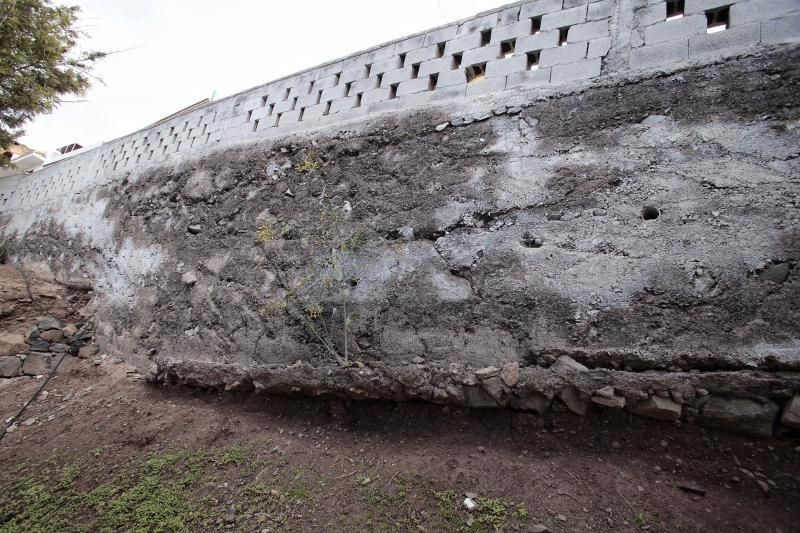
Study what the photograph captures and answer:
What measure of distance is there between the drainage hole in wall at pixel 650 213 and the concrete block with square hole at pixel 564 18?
1.70 m

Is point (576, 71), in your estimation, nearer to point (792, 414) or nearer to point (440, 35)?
point (440, 35)

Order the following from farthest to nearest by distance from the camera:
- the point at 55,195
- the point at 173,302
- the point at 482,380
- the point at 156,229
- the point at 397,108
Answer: the point at 55,195 < the point at 156,229 < the point at 173,302 < the point at 397,108 < the point at 482,380

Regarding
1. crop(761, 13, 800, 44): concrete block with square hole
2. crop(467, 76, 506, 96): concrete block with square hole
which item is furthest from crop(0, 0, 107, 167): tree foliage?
crop(761, 13, 800, 44): concrete block with square hole

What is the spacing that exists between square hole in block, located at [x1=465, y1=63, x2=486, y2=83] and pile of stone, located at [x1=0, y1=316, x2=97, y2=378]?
17.8 feet

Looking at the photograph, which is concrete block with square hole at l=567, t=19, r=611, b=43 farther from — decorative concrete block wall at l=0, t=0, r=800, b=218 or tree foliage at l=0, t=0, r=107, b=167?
tree foliage at l=0, t=0, r=107, b=167

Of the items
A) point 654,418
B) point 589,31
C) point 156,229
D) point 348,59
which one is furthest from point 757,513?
point 156,229

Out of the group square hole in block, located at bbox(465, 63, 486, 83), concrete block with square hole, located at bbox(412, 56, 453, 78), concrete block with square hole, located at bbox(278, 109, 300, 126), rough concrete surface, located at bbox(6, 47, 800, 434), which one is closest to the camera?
rough concrete surface, located at bbox(6, 47, 800, 434)

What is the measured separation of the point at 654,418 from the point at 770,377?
1.82 feet

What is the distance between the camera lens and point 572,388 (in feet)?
7.17

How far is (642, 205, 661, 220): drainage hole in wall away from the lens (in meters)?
2.42

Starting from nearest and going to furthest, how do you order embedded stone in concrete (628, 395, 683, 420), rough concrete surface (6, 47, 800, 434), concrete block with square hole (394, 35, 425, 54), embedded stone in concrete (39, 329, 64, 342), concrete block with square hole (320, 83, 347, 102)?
embedded stone in concrete (628, 395, 683, 420) < rough concrete surface (6, 47, 800, 434) < concrete block with square hole (394, 35, 425, 54) < concrete block with square hole (320, 83, 347, 102) < embedded stone in concrete (39, 329, 64, 342)

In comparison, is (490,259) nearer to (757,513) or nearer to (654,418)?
(654,418)

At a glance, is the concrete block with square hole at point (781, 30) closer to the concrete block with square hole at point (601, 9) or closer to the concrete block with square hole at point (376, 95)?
the concrete block with square hole at point (601, 9)

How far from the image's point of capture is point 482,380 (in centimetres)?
240
